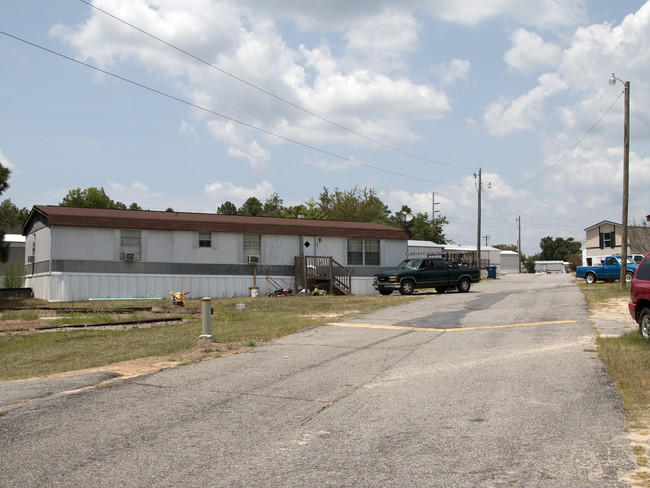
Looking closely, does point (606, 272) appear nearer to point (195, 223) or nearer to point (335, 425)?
point (195, 223)

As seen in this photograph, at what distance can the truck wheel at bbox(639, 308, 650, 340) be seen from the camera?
→ 1067cm

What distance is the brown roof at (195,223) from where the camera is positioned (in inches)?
1005

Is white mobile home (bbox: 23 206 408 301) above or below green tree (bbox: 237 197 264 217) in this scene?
below

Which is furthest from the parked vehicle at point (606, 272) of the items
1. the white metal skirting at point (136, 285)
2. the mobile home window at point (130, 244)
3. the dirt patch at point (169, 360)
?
the dirt patch at point (169, 360)

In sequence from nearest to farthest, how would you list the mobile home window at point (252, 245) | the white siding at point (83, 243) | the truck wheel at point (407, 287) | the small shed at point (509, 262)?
1. the white siding at point (83, 243)
2. the truck wheel at point (407, 287)
3. the mobile home window at point (252, 245)
4. the small shed at point (509, 262)

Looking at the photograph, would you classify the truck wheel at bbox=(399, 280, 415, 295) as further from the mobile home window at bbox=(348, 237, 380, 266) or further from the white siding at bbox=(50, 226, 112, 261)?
the white siding at bbox=(50, 226, 112, 261)

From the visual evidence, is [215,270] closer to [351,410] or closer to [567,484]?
[351,410]

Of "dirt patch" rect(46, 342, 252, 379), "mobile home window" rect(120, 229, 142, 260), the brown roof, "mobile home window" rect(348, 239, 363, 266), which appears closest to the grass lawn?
"dirt patch" rect(46, 342, 252, 379)

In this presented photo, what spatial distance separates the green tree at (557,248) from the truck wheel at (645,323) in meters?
130

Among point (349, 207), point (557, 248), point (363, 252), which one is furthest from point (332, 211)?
point (557, 248)

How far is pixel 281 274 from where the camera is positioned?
96.5 ft

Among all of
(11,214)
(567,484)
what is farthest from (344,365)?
(11,214)

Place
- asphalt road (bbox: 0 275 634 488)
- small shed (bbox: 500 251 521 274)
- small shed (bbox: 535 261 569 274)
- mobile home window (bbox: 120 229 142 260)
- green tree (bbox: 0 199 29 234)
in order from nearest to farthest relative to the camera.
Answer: asphalt road (bbox: 0 275 634 488), mobile home window (bbox: 120 229 142 260), green tree (bbox: 0 199 29 234), small shed (bbox: 500 251 521 274), small shed (bbox: 535 261 569 274)

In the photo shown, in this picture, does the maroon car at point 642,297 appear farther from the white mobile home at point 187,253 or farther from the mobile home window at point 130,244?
the mobile home window at point 130,244
